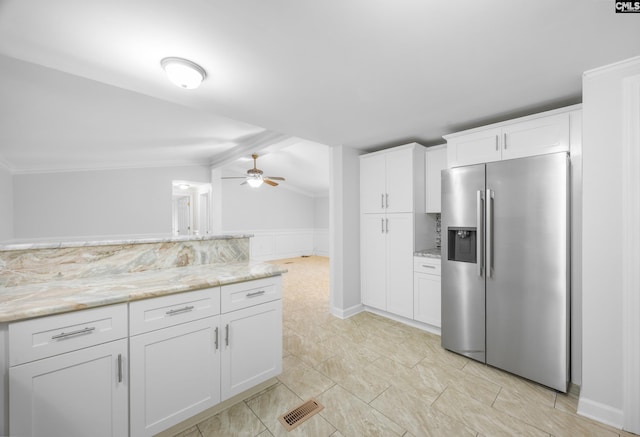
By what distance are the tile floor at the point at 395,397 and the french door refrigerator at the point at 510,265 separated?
0.23m

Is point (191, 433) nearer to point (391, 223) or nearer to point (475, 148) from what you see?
point (391, 223)

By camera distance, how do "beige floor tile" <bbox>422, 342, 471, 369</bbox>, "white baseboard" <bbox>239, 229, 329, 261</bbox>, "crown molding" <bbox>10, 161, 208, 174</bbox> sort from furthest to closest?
"white baseboard" <bbox>239, 229, 329, 261</bbox> → "crown molding" <bbox>10, 161, 208, 174</bbox> → "beige floor tile" <bbox>422, 342, 471, 369</bbox>

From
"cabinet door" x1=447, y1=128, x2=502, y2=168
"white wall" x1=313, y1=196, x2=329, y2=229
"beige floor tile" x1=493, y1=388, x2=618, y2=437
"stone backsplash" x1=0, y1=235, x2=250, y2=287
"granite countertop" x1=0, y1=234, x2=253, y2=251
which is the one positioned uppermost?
"cabinet door" x1=447, y1=128, x2=502, y2=168

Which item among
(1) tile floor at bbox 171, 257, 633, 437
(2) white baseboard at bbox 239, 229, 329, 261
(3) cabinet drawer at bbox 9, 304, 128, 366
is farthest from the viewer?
(2) white baseboard at bbox 239, 229, 329, 261

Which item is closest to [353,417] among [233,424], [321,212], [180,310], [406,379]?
[406,379]

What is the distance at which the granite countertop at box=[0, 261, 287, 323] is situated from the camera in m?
1.19

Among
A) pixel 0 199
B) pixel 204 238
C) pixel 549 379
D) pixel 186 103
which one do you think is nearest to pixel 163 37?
pixel 186 103

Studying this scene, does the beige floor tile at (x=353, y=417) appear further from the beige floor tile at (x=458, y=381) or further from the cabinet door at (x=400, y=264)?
the cabinet door at (x=400, y=264)

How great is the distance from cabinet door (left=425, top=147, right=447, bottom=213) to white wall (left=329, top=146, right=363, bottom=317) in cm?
96

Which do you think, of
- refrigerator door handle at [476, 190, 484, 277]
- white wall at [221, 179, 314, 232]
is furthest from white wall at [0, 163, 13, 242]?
refrigerator door handle at [476, 190, 484, 277]

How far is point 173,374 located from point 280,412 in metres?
0.76

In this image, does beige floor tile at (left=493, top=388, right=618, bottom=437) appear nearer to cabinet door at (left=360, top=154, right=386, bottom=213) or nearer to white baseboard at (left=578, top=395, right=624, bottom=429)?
white baseboard at (left=578, top=395, right=624, bottom=429)

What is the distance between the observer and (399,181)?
3254 mm

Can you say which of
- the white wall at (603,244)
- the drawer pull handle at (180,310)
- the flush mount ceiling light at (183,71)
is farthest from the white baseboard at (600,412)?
the flush mount ceiling light at (183,71)
